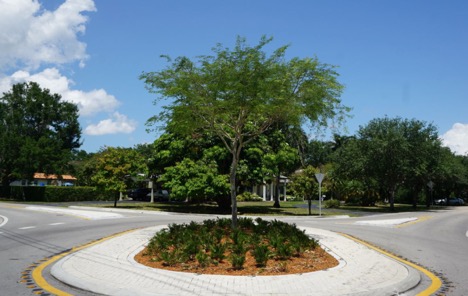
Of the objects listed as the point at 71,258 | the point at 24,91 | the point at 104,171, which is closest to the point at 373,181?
the point at 104,171

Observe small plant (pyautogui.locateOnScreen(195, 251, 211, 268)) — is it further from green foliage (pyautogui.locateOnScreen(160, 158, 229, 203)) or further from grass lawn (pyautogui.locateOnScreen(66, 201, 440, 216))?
grass lawn (pyautogui.locateOnScreen(66, 201, 440, 216))

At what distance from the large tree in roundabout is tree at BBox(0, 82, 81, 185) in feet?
144

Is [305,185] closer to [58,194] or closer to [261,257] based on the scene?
[261,257]

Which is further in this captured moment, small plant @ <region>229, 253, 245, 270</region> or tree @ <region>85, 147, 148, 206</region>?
tree @ <region>85, 147, 148, 206</region>

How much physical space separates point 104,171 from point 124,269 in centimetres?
2702

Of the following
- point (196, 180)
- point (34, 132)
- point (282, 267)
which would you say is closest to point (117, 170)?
point (196, 180)

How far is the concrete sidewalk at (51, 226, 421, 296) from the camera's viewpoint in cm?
666

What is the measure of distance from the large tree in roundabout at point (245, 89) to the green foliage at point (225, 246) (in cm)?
156

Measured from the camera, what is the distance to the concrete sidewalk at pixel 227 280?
6.66 metres

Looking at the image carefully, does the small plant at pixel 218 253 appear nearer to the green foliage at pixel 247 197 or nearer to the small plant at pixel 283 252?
the small plant at pixel 283 252

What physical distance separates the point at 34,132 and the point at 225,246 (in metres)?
56.9

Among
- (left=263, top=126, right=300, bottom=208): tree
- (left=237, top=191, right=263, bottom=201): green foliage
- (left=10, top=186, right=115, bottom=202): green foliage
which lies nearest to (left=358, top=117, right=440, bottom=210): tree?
(left=263, top=126, right=300, bottom=208): tree

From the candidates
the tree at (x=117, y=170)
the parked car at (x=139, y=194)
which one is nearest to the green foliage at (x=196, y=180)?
the tree at (x=117, y=170)

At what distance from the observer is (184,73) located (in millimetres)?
11883
